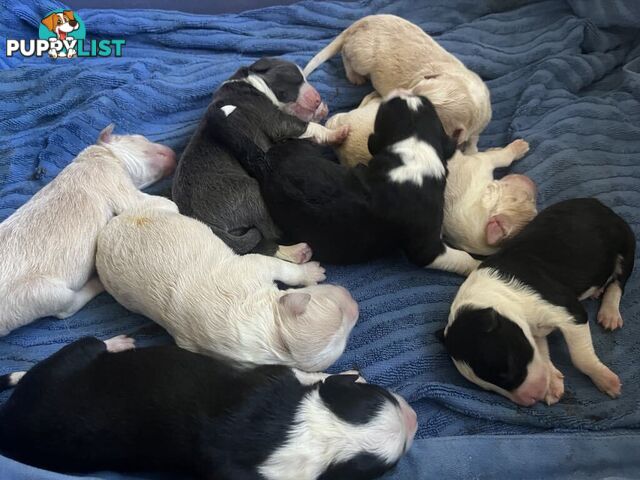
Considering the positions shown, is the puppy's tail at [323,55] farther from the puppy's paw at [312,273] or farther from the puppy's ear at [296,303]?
the puppy's ear at [296,303]

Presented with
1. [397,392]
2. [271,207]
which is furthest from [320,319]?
[271,207]

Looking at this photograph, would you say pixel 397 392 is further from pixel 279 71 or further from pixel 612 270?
pixel 279 71

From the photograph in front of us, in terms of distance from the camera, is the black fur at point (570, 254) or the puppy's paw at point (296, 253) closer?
the black fur at point (570, 254)

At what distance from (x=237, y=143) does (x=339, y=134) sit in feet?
1.86

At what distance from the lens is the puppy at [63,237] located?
8.58 feet

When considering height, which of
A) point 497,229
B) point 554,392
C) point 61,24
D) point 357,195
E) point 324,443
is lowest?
point 554,392

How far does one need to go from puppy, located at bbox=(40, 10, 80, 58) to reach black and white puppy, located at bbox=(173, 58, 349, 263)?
53.8 inches

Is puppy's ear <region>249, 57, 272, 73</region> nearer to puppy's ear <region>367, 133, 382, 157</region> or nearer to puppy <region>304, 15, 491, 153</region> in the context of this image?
puppy <region>304, 15, 491, 153</region>

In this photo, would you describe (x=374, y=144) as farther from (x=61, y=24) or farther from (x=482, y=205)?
(x=61, y=24)

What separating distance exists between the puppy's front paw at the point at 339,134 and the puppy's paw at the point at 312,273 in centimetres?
69

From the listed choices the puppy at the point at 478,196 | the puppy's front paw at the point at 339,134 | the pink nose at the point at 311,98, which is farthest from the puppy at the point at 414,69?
the puppy's front paw at the point at 339,134

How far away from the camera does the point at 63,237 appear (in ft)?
8.84
